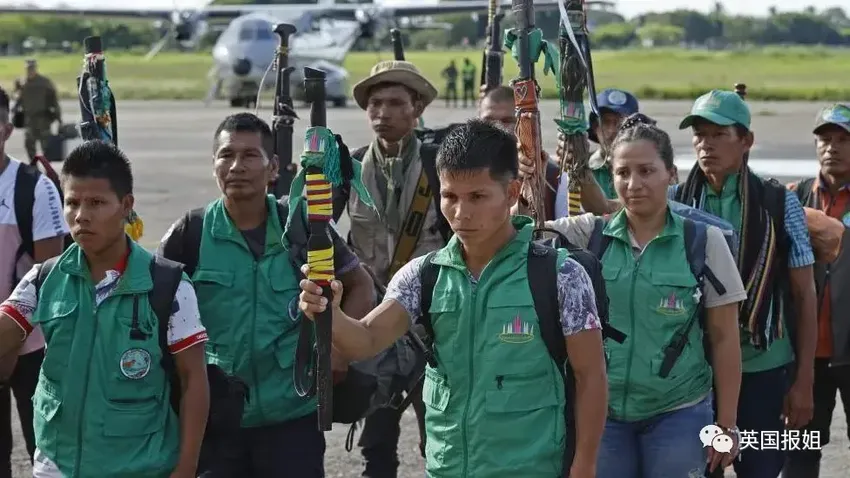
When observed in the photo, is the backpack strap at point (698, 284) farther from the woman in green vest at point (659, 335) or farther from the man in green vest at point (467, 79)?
the man in green vest at point (467, 79)

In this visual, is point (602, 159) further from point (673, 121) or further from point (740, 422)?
point (673, 121)

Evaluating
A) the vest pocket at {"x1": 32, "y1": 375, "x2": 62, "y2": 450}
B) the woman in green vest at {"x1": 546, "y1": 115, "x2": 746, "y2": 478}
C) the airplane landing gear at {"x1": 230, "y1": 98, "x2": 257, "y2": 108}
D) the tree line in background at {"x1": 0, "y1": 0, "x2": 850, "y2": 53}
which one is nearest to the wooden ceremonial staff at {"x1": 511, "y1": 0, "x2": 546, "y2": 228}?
the woman in green vest at {"x1": 546, "y1": 115, "x2": 746, "y2": 478}

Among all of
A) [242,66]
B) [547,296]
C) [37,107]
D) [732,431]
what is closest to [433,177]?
[732,431]

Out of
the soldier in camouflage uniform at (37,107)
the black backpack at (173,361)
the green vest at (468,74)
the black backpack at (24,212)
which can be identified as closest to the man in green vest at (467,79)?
the green vest at (468,74)

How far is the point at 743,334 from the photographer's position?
4887 mm

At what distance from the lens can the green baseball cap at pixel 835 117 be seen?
5570 millimetres

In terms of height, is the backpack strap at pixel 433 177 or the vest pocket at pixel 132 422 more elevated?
the backpack strap at pixel 433 177

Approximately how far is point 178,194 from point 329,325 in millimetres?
15521

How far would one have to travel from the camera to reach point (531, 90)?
159 inches

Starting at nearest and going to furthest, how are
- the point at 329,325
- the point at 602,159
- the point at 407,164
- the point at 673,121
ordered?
the point at 329,325, the point at 407,164, the point at 602,159, the point at 673,121

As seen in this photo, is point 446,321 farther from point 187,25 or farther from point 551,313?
point 187,25

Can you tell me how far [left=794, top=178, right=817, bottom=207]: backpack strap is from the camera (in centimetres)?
575

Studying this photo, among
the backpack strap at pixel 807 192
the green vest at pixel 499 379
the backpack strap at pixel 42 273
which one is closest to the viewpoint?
the green vest at pixel 499 379

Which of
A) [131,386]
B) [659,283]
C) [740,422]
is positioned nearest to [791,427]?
[740,422]
